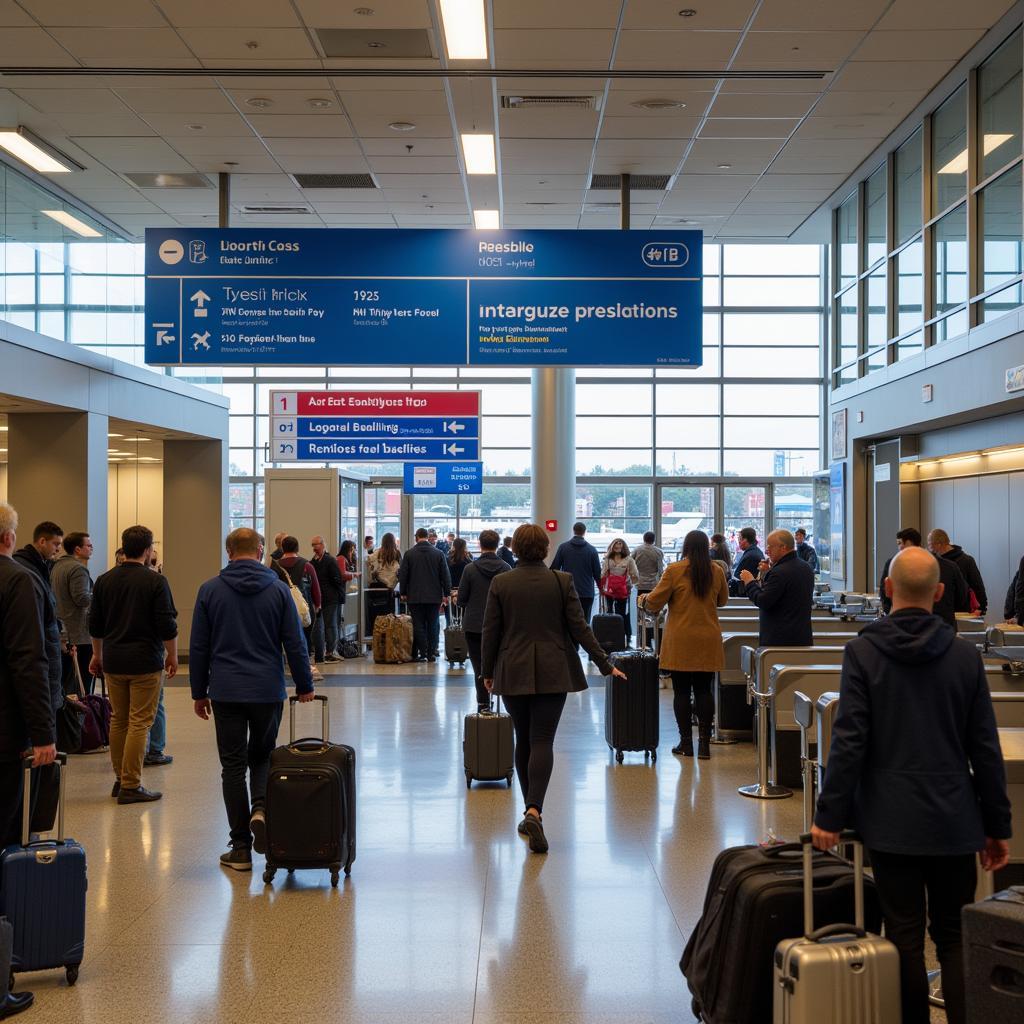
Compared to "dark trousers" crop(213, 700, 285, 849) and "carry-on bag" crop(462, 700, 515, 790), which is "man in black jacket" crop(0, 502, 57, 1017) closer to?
"dark trousers" crop(213, 700, 285, 849)

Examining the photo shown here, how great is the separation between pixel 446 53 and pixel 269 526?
8.00 m

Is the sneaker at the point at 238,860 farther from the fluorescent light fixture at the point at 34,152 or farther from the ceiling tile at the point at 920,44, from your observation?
the fluorescent light fixture at the point at 34,152

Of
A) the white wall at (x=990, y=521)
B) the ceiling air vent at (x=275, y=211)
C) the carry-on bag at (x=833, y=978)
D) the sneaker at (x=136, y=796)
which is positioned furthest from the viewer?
the ceiling air vent at (x=275, y=211)

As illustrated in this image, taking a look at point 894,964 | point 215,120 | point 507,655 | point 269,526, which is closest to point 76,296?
point 215,120

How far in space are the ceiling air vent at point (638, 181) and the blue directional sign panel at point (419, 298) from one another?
2055mm

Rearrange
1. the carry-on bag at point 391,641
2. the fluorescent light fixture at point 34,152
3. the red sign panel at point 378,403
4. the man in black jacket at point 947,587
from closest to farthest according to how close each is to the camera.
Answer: the man in black jacket at point 947,587 < the fluorescent light fixture at point 34,152 < the carry-on bag at point 391,641 < the red sign panel at point 378,403

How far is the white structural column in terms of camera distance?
21.5 metres

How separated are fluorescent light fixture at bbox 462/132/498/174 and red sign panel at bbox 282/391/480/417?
5.42 m

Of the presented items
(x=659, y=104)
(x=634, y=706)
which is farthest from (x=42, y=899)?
(x=659, y=104)

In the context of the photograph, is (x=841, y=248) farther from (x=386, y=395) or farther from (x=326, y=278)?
(x=326, y=278)

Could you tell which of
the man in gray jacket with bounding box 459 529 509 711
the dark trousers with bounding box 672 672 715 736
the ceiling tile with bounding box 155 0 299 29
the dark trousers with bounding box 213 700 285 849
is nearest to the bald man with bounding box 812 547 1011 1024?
the dark trousers with bounding box 213 700 285 849

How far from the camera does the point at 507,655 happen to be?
611cm

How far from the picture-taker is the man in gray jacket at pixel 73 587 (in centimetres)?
886

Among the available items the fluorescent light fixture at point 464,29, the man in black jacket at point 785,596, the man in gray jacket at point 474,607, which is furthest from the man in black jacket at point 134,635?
the fluorescent light fixture at point 464,29
